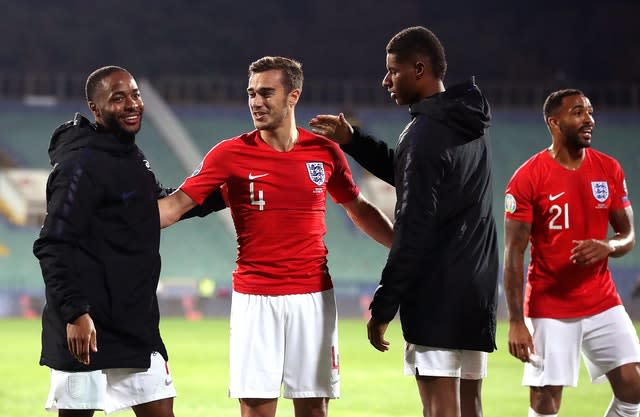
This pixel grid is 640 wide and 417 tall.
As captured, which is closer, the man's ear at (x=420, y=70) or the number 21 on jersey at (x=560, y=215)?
the man's ear at (x=420, y=70)

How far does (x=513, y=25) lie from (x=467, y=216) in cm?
4071

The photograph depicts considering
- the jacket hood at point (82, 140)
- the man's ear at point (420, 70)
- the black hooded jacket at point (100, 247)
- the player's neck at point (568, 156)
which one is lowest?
the black hooded jacket at point (100, 247)

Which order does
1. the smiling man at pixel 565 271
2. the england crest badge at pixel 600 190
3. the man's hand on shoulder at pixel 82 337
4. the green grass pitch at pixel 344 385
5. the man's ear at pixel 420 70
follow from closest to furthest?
the man's hand on shoulder at pixel 82 337
the man's ear at pixel 420 70
the smiling man at pixel 565 271
the england crest badge at pixel 600 190
the green grass pitch at pixel 344 385

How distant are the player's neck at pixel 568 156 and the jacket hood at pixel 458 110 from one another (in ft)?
4.64

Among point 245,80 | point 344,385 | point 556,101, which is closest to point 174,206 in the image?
point 556,101

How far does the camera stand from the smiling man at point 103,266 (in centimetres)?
457

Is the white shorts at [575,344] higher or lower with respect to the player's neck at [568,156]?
lower

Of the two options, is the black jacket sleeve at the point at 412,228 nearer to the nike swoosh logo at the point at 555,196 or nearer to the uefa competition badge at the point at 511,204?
the uefa competition badge at the point at 511,204

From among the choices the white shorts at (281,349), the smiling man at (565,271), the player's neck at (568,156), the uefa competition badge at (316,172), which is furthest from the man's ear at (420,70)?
the player's neck at (568,156)

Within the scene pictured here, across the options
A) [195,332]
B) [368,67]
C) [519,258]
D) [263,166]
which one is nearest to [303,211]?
[263,166]

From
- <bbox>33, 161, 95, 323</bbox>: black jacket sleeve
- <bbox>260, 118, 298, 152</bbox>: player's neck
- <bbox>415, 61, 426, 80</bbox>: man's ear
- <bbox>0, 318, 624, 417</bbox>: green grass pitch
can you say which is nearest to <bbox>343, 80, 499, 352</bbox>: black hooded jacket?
<bbox>415, 61, 426, 80</bbox>: man's ear

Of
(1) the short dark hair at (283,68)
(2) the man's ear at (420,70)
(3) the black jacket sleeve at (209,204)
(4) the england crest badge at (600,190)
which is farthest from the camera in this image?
(4) the england crest badge at (600,190)

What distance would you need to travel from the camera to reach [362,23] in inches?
Answer: 1706

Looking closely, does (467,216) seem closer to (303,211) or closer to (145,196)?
(303,211)
